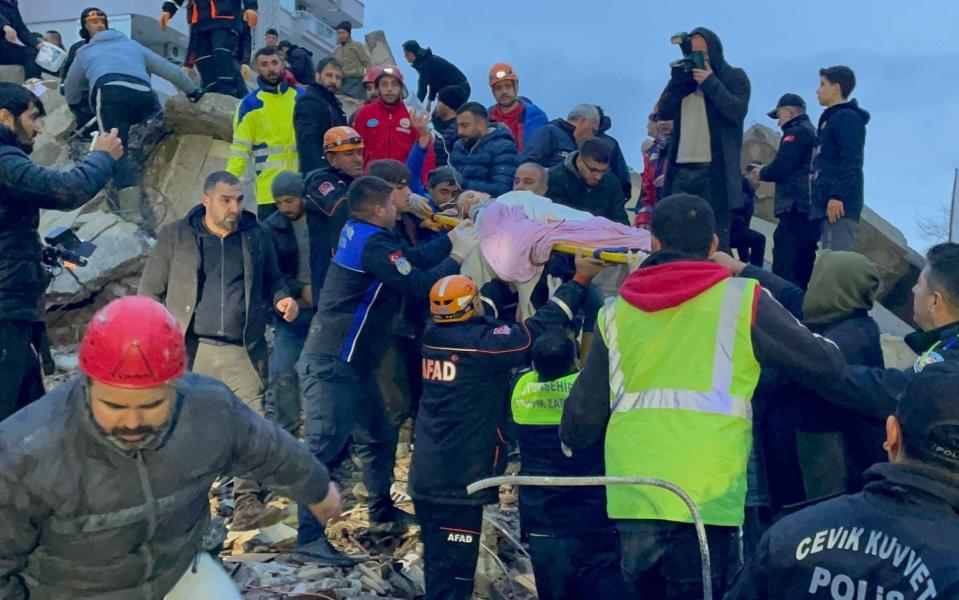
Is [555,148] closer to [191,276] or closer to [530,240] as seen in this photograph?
[530,240]

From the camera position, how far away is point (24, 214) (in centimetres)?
559

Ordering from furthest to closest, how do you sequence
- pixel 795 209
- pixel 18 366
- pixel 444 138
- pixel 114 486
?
pixel 444 138 → pixel 795 209 → pixel 18 366 → pixel 114 486

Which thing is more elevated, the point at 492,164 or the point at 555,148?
the point at 555,148

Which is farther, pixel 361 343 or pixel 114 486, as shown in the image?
pixel 361 343

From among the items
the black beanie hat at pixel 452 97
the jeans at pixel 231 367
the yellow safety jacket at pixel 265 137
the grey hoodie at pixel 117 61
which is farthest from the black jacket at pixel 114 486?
the grey hoodie at pixel 117 61

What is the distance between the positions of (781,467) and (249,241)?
11.4 ft

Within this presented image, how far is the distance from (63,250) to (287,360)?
200 cm

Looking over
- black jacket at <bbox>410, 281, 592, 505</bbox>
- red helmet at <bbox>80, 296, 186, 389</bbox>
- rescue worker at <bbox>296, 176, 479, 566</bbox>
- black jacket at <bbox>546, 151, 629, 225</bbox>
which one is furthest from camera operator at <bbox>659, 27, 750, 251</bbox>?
red helmet at <bbox>80, 296, 186, 389</bbox>

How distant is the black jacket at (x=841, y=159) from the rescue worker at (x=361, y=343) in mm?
3099

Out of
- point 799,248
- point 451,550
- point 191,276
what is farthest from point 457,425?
point 799,248

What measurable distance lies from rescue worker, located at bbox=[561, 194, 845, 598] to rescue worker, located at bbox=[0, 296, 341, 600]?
1228mm

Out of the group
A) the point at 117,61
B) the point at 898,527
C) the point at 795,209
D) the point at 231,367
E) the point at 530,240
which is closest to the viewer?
the point at 898,527

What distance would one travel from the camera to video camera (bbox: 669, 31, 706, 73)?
803cm

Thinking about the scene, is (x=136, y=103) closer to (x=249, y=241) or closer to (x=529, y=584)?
(x=249, y=241)
